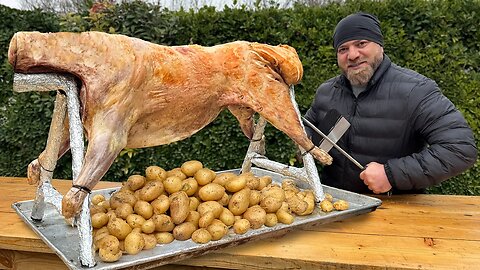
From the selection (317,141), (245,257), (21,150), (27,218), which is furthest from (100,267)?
(21,150)

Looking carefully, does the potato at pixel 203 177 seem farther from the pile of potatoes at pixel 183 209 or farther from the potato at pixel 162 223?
the potato at pixel 162 223

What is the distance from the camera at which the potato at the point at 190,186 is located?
1.10m

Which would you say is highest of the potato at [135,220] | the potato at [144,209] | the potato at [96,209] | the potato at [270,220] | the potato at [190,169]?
the potato at [190,169]

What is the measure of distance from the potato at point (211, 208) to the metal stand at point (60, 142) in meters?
0.27

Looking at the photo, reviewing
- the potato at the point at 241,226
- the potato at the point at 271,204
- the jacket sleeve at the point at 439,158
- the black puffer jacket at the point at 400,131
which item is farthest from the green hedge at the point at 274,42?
the potato at the point at 241,226

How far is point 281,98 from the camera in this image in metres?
1.26

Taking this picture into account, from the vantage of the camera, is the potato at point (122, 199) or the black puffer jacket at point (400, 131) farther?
the black puffer jacket at point (400, 131)

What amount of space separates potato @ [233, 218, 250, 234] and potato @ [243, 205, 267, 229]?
0.8 inches

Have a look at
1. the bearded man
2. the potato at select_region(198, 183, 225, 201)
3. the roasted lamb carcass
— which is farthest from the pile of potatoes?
the bearded man

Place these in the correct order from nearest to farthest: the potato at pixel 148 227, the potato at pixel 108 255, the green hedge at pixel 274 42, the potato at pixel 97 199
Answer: the potato at pixel 108 255 < the potato at pixel 148 227 < the potato at pixel 97 199 < the green hedge at pixel 274 42

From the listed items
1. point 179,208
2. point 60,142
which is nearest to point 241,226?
point 179,208

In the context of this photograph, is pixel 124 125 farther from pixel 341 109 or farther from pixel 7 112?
pixel 7 112

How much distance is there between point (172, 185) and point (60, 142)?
0.33m

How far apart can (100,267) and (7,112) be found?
2.33 metres
